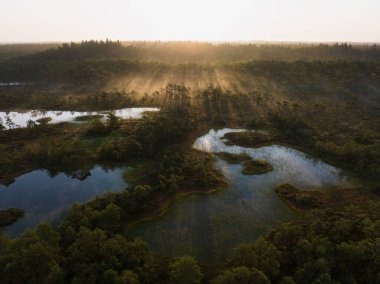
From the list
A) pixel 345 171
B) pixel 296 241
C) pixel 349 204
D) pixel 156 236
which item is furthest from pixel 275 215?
pixel 345 171

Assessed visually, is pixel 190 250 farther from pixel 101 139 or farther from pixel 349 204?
pixel 101 139

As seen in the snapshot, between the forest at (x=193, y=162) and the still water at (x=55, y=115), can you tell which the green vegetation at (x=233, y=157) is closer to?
the forest at (x=193, y=162)

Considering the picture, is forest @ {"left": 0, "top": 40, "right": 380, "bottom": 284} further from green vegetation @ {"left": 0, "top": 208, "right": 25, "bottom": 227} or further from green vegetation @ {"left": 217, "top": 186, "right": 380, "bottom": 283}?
green vegetation @ {"left": 0, "top": 208, "right": 25, "bottom": 227}

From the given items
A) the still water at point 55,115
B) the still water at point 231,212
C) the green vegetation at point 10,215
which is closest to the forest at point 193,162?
the green vegetation at point 10,215

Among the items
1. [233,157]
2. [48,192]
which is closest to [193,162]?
[233,157]

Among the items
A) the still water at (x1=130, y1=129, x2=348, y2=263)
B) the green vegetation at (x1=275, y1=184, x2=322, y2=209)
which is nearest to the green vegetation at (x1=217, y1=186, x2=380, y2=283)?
the still water at (x1=130, y1=129, x2=348, y2=263)

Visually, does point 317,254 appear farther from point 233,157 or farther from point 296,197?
point 233,157

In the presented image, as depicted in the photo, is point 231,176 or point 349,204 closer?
point 349,204
